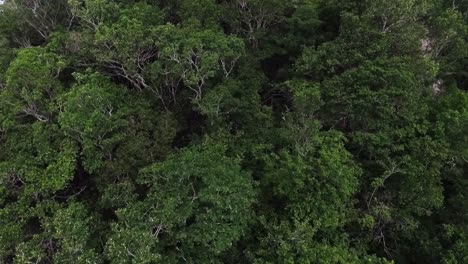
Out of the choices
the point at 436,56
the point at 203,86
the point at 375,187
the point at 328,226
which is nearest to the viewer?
the point at 328,226

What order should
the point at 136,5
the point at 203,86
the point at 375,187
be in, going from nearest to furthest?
the point at 375,187, the point at 203,86, the point at 136,5

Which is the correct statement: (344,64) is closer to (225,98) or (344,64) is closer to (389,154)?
(389,154)

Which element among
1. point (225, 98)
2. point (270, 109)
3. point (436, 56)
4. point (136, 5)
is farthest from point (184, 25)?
point (436, 56)

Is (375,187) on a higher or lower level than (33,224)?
lower

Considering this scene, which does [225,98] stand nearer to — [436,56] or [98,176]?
[98,176]

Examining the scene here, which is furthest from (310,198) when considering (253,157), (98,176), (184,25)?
(184,25)

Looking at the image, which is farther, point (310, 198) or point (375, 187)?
point (375, 187)

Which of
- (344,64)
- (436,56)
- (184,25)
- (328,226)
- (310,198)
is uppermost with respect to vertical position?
(184,25)
